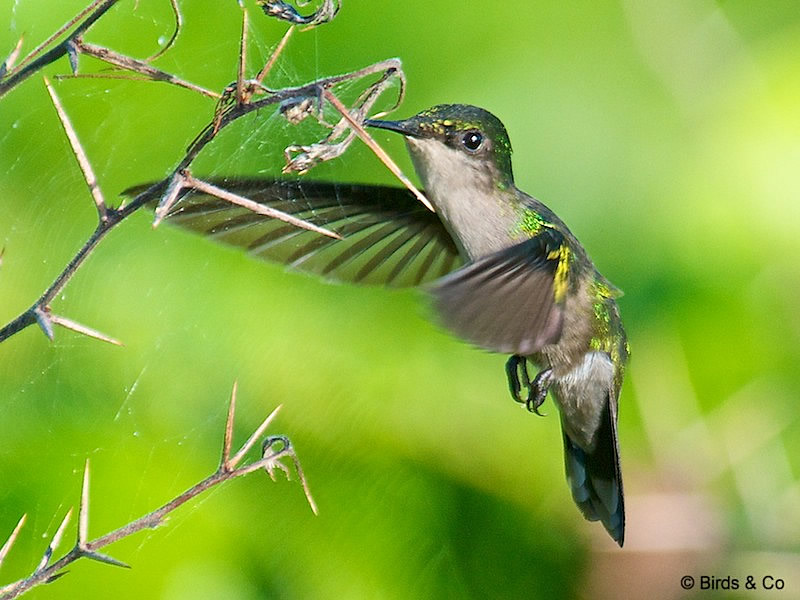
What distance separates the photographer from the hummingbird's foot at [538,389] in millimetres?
1922

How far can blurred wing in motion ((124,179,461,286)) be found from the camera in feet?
5.30

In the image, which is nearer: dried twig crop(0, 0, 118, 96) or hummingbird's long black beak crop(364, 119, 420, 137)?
dried twig crop(0, 0, 118, 96)

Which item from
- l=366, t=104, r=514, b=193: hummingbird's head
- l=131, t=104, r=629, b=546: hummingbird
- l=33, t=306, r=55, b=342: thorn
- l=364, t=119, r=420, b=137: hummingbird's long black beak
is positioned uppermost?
l=33, t=306, r=55, b=342: thorn

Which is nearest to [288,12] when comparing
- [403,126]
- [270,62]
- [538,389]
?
[270,62]

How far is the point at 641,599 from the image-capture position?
213 cm

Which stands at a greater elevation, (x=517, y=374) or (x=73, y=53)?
(x=73, y=53)

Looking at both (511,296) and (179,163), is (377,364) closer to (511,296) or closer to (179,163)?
(511,296)

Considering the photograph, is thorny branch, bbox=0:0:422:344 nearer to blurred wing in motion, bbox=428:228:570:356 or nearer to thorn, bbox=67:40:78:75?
thorn, bbox=67:40:78:75

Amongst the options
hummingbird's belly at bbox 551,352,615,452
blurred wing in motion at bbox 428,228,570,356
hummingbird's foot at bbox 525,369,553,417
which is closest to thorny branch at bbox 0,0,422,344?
blurred wing in motion at bbox 428,228,570,356

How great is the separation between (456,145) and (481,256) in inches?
7.3

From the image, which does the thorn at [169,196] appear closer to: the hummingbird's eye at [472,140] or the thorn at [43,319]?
the thorn at [43,319]

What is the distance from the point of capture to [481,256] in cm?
176

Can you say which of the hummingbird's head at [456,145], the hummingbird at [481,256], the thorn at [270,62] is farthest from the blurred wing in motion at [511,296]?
the thorn at [270,62]

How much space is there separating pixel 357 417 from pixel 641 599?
0.67 meters
